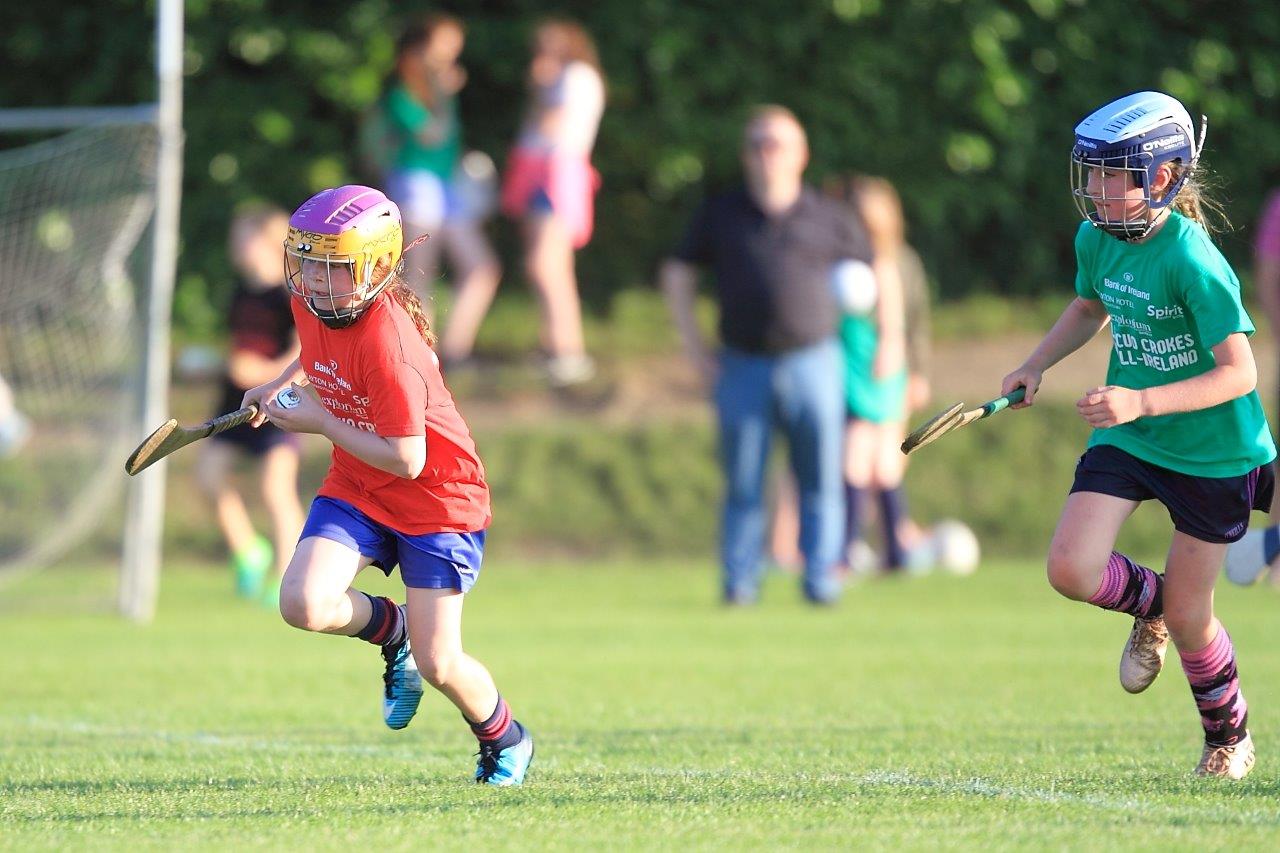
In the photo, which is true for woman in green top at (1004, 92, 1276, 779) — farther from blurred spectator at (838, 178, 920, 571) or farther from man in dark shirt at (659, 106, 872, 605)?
blurred spectator at (838, 178, 920, 571)

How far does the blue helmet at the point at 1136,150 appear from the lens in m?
5.17

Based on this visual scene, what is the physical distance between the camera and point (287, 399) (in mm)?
5141

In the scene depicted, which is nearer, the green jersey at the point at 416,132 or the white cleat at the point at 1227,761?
the white cleat at the point at 1227,761

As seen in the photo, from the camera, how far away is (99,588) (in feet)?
41.2

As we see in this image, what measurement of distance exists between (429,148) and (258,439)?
2.88m

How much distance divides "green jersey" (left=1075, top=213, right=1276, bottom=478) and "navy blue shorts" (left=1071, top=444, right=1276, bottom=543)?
1.3 inches

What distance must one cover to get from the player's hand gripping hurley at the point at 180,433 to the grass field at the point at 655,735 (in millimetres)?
929

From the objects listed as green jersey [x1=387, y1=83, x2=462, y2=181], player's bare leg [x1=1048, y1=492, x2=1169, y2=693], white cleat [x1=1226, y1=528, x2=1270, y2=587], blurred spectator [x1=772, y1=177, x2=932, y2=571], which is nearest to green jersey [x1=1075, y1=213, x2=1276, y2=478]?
player's bare leg [x1=1048, y1=492, x2=1169, y2=693]

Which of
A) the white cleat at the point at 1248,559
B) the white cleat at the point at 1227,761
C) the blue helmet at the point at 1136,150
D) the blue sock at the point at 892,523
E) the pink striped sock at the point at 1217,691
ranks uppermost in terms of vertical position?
the blue helmet at the point at 1136,150

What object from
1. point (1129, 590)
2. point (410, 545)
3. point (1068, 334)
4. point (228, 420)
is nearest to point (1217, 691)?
point (1129, 590)

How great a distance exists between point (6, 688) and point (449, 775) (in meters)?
3.13

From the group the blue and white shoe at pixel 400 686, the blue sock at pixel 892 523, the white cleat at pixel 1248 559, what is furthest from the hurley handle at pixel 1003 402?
the blue sock at pixel 892 523

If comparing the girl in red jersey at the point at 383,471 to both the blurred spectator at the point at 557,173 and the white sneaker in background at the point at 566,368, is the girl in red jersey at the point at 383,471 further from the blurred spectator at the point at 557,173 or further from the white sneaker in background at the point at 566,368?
the white sneaker in background at the point at 566,368

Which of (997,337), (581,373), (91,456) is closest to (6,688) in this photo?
(91,456)
